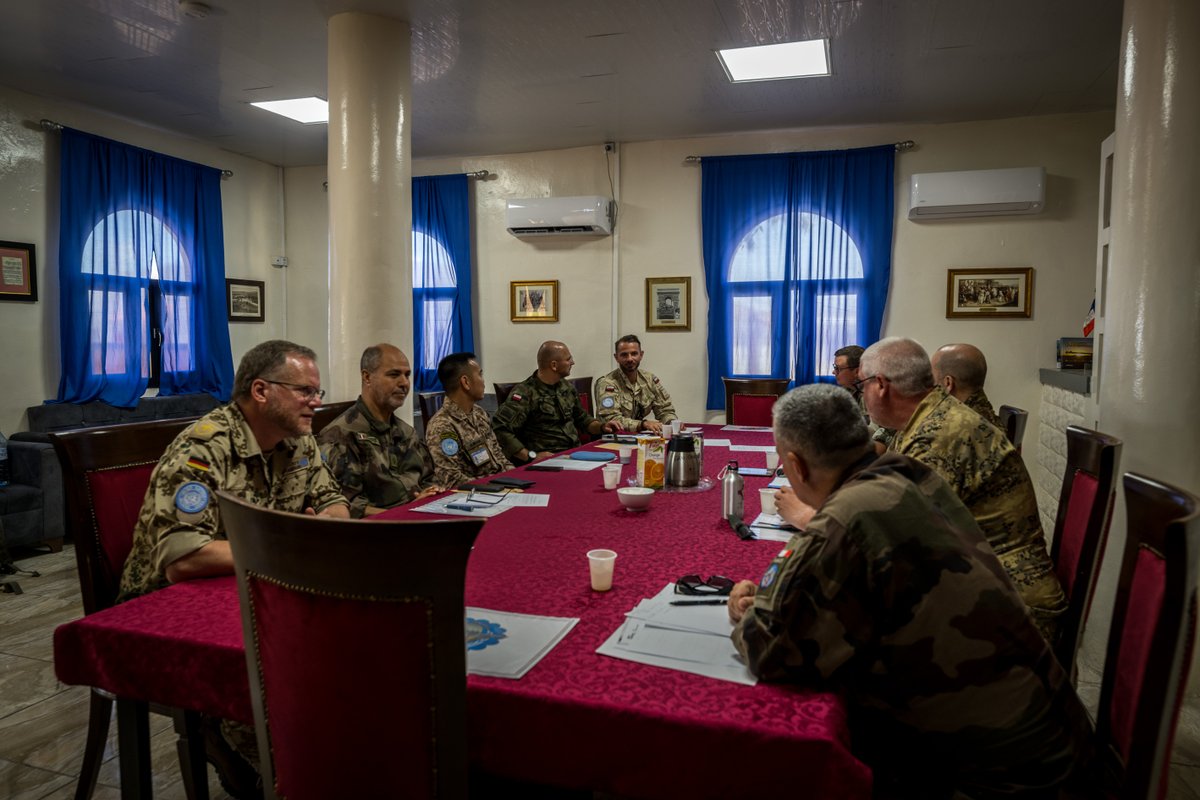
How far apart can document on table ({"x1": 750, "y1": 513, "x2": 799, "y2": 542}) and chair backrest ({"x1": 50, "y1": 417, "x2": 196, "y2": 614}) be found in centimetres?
159

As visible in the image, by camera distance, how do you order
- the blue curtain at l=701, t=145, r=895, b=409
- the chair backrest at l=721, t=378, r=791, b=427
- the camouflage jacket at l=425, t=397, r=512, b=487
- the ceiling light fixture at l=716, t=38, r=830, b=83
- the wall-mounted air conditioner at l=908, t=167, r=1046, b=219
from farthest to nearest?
the blue curtain at l=701, t=145, r=895, b=409, the wall-mounted air conditioner at l=908, t=167, r=1046, b=219, the chair backrest at l=721, t=378, r=791, b=427, the ceiling light fixture at l=716, t=38, r=830, b=83, the camouflage jacket at l=425, t=397, r=512, b=487

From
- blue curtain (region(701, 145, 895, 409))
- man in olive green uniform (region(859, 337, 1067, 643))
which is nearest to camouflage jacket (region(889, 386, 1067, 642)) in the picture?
man in olive green uniform (region(859, 337, 1067, 643))

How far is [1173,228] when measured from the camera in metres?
2.73

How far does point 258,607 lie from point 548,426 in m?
3.64

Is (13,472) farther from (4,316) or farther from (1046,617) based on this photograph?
(1046,617)

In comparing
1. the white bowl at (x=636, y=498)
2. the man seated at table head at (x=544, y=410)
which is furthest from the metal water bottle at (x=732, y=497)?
the man seated at table head at (x=544, y=410)

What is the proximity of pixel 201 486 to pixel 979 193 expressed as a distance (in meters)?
5.61

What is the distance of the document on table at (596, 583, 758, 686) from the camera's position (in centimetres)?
119

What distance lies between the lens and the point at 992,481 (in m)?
2.00

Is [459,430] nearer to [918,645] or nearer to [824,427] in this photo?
[824,427]

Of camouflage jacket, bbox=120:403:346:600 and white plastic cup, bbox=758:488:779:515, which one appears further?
white plastic cup, bbox=758:488:779:515

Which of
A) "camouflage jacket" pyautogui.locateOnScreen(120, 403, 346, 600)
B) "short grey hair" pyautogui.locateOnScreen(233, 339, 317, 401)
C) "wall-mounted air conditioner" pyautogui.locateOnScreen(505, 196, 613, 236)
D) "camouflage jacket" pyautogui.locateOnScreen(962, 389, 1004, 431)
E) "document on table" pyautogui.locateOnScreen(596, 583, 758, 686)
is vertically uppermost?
"wall-mounted air conditioner" pyautogui.locateOnScreen(505, 196, 613, 236)

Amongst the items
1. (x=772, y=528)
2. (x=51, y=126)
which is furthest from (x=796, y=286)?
(x=51, y=126)

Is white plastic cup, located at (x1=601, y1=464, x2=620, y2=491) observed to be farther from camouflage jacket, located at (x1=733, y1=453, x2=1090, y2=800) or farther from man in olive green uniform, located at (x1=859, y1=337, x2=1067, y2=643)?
camouflage jacket, located at (x1=733, y1=453, x2=1090, y2=800)
